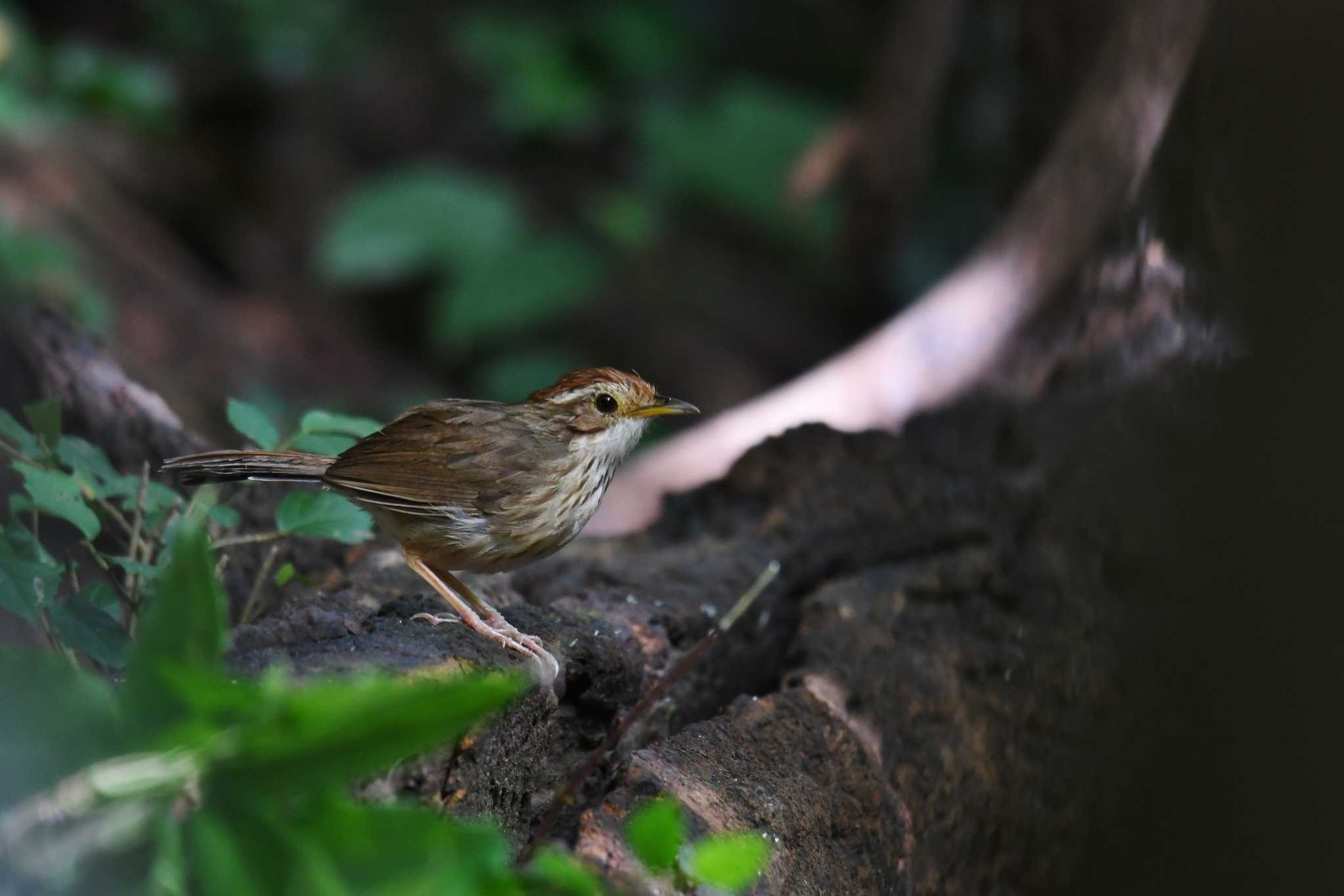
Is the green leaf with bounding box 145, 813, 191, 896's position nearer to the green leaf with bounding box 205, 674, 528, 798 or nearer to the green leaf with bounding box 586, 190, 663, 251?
the green leaf with bounding box 205, 674, 528, 798

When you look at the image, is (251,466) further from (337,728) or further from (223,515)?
(337,728)

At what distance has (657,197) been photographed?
9.35 metres

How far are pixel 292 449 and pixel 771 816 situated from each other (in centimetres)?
148

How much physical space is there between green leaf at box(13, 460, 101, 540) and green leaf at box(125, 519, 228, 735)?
1.13 metres

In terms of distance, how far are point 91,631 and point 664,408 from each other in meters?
1.50

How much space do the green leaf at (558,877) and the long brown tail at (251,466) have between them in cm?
166

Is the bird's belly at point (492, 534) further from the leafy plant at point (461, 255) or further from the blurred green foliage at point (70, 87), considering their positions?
the leafy plant at point (461, 255)

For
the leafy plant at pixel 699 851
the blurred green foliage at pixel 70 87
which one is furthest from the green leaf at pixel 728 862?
the blurred green foliage at pixel 70 87

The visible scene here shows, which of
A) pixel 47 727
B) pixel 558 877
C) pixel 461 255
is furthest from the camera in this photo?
pixel 461 255

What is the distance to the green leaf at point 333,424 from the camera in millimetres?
2969

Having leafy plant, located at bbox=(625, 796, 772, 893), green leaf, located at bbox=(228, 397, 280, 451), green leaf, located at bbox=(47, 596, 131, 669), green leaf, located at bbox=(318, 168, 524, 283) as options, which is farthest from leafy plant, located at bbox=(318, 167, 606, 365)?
leafy plant, located at bbox=(625, 796, 772, 893)

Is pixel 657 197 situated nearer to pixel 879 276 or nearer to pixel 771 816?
pixel 879 276

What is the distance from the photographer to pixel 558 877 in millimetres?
1620

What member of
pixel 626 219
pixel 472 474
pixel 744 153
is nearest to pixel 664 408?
pixel 472 474
